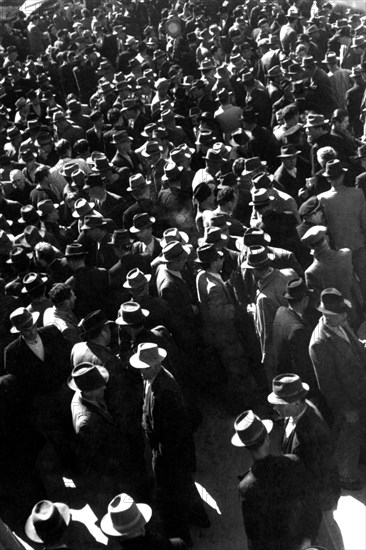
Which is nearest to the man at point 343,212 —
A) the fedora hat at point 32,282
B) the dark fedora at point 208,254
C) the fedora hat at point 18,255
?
the dark fedora at point 208,254

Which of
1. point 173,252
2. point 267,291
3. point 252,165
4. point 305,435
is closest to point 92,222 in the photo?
point 173,252

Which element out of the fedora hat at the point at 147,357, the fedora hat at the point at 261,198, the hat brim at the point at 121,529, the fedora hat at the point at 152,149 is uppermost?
the hat brim at the point at 121,529

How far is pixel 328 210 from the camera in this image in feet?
23.9

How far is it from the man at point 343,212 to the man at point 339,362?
2.20 meters

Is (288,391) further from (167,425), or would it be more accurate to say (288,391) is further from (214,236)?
(214,236)

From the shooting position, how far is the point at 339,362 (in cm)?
514

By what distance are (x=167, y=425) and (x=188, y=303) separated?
6.09 feet

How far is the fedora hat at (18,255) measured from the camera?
7.48m

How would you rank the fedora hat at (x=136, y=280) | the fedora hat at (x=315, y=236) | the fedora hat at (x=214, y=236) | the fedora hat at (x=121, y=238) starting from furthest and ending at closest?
the fedora hat at (x=121, y=238) < the fedora hat at (x=214, y=236) < the fedora hat at (x=136, y=280) < the fedora hat at (x=315, y=236)

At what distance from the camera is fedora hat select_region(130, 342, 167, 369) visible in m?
5.14

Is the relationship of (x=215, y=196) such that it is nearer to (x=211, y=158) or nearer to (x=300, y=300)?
(x=211, y=158)

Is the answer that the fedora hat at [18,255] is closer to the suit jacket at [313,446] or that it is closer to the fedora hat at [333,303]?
the fedora hat at [333,303]

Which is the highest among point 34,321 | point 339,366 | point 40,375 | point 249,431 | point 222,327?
point 249,431

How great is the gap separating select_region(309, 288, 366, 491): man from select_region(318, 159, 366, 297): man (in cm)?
220
